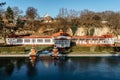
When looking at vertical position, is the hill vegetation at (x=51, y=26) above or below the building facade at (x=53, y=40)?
above

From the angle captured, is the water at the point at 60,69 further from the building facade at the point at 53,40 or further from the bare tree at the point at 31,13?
the bare tree at the point at 31,13

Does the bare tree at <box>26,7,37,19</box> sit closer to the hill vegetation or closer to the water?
the hill vegetation

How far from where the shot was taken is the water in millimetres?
33844

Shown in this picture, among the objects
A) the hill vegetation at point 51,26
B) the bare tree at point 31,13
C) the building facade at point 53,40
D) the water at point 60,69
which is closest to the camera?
the water at point 60,69

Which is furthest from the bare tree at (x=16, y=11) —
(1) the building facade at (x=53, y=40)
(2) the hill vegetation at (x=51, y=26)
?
(1) the building facade at (x=53, y=40)

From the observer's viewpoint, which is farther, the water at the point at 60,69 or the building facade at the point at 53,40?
the building facade at the point at 53,40

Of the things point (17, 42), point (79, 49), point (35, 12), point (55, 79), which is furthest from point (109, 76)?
point (35, 12)

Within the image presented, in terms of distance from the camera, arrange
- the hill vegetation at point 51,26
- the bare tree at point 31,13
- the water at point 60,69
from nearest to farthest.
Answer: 1. the water at point 60,69
2. the hill vegetation at point 51,26
3. the bare tree at point 31,13

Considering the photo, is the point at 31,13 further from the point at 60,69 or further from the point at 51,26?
the point at 60,69

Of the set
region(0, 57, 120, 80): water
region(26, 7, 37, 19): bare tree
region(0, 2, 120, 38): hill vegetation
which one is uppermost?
region(26, 7, 37, 19): bare tree

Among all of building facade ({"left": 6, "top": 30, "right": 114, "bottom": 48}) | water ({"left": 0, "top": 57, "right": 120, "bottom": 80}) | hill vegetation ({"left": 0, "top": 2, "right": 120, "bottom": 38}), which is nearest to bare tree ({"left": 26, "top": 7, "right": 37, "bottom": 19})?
hill vegetation ({"left": 0, "top": 2, "right": 120, "bottom": 38})

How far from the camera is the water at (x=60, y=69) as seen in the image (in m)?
33.8

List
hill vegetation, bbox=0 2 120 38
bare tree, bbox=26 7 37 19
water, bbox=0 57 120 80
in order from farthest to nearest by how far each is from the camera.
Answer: bare tree, bbox=26 7 37 19
hill vegetation, bbox=0 2 120 38
water, bbox=0 57 120 80

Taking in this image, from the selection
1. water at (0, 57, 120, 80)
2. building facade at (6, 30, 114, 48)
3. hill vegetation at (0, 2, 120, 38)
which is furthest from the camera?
hill vegetation at (0, 2, 120, 38)
